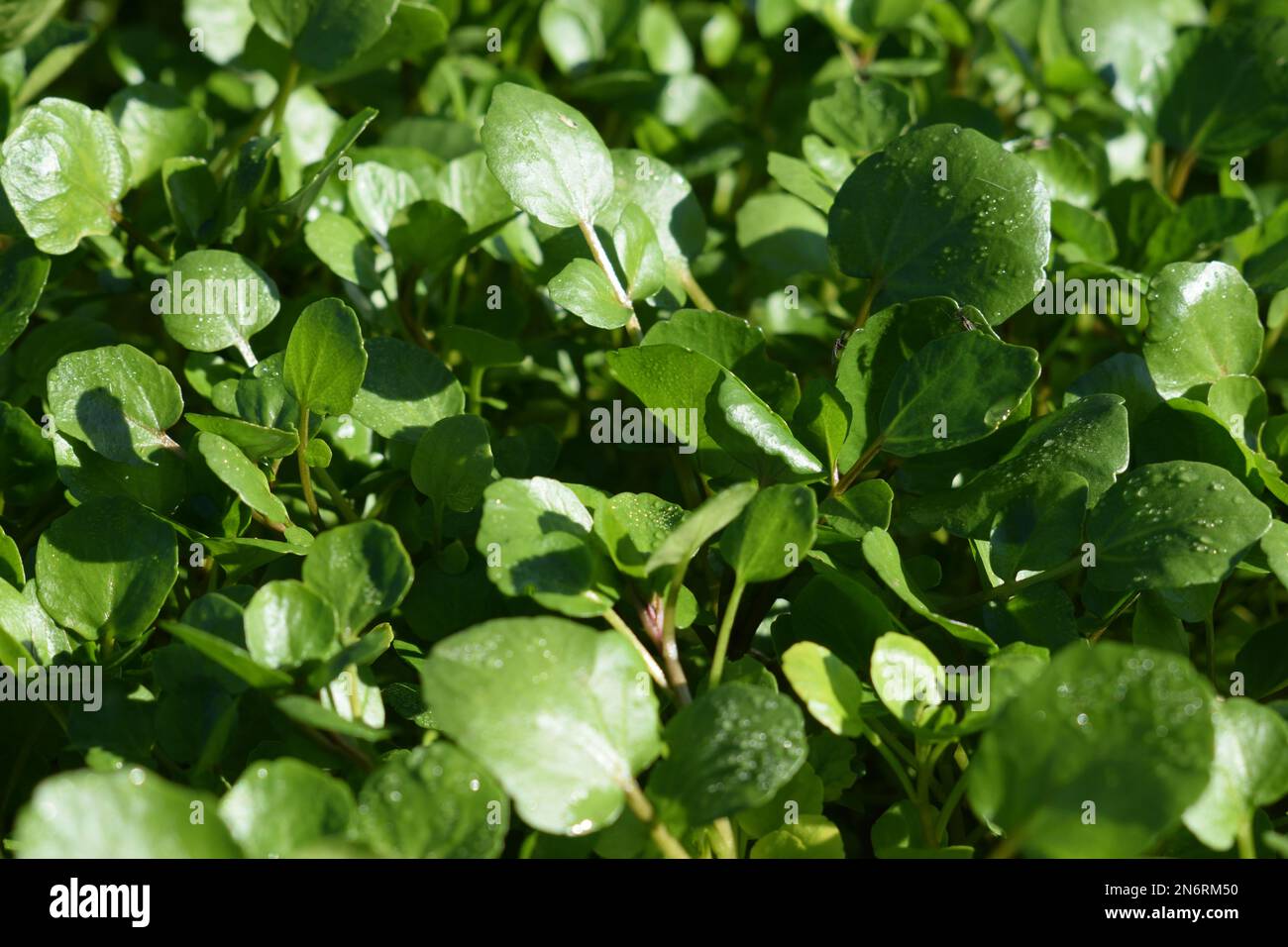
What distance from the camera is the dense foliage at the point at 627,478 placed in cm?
49

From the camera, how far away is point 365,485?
2.41 feet

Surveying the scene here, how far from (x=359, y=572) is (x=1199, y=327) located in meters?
0.49

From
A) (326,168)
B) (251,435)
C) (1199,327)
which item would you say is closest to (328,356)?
(251,435)

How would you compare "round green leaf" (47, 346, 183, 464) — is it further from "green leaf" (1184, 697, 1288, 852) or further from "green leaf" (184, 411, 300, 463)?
"green leaf" (1184, 697, 1288, 852)

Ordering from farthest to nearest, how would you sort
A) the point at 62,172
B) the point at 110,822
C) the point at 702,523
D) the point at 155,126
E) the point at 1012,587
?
the point at 155,126, the point at 62,172, the point at 1012,587, the point at 702,523, the point at 110,822

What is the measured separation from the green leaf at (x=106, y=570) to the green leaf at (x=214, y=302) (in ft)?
0.41

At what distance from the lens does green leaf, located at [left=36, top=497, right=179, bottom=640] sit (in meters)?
0.63

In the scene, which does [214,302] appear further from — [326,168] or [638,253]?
[638,253]

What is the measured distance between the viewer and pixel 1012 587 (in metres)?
0.64

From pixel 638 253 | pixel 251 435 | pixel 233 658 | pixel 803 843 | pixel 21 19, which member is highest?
pixel 21 19

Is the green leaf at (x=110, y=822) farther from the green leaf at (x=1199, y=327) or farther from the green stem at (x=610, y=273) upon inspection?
the green leaf at (x=1199, y=327)

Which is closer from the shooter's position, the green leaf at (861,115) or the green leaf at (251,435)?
the green leaf at (251,435)

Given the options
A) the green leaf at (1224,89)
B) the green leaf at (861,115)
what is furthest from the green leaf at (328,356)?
the green leaf at (1224,89)
